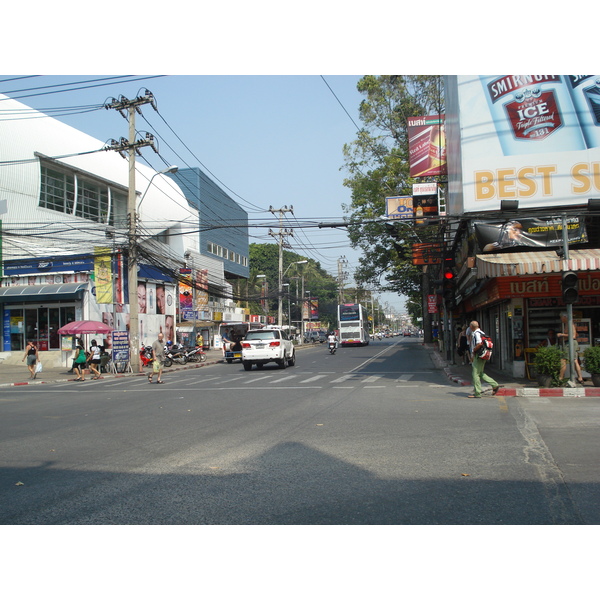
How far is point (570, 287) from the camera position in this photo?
14.0m

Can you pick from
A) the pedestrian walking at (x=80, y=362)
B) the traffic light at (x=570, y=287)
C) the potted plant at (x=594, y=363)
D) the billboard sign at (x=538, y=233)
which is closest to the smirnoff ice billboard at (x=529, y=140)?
the billboard sign at (x=538, y=233)

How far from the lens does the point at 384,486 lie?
5.95 meters

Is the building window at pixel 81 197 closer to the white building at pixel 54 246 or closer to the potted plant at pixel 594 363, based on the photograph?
the white building at pixel 54 246

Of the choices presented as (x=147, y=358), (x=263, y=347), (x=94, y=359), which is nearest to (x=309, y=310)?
(x=147, y=358)

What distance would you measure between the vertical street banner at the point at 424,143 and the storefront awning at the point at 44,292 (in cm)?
1871

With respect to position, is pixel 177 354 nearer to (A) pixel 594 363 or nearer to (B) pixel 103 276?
(B) pixel 103 276

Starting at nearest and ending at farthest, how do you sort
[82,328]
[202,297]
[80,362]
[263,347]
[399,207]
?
[399,207] < [80,362] < [82,328] < [263,347] < [202,297]

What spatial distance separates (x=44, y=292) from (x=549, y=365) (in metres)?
25.7

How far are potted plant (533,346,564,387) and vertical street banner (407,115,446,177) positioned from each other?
12.0 m

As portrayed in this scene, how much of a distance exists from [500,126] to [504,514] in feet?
47.5

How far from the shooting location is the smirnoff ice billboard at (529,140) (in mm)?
16062

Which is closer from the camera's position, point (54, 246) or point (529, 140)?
point (529, 140)

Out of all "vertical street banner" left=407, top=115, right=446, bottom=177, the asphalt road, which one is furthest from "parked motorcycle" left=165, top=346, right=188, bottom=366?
the asphalt road

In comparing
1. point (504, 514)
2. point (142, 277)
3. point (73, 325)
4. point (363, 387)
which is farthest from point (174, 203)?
point (504, 514)
